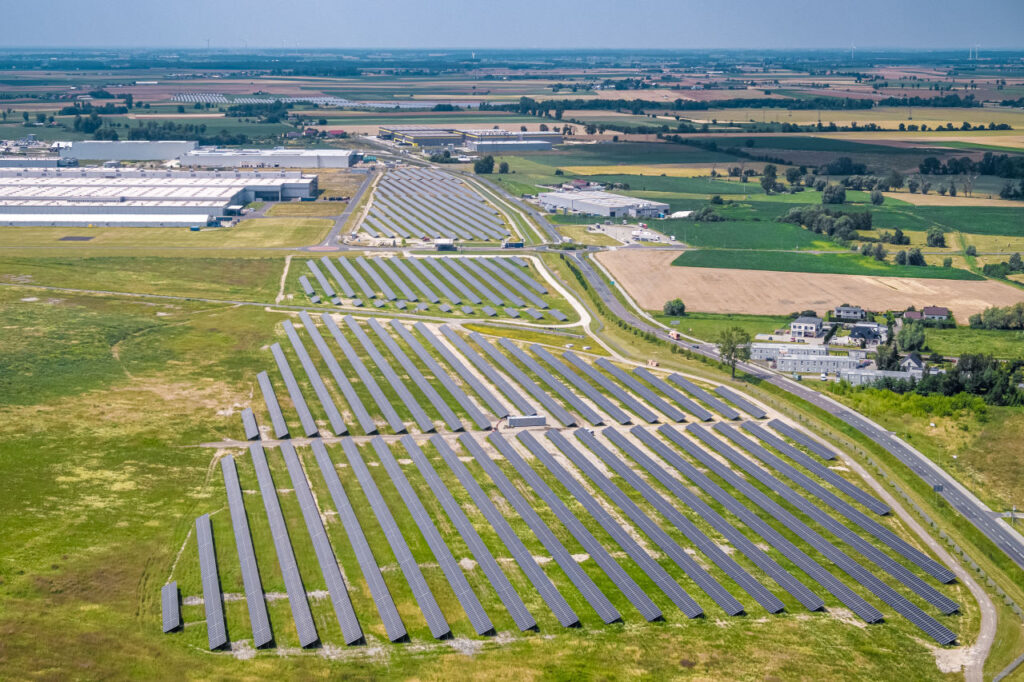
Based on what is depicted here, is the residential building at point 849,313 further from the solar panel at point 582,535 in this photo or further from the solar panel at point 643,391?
the solar panel at point 582,535

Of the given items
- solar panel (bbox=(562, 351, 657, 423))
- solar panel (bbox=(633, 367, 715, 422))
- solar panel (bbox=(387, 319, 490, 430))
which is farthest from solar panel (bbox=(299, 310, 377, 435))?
solar panel (bbox=(633, 367, 715, 422))

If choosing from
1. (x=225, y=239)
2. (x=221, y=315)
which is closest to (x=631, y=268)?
(x=221, y=315)

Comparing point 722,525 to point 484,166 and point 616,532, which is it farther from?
point 484,166

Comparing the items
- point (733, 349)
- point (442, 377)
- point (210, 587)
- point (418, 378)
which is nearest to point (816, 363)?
point (733, 349)

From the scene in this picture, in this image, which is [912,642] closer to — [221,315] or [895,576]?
[895,576]

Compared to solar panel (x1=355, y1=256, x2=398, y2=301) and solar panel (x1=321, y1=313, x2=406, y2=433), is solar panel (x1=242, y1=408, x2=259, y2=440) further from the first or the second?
solar panel (x1=355, y1=256, x2=398, y2=301)

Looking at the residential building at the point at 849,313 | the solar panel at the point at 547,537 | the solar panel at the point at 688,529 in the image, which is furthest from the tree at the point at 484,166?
the solar panel at the point at 547,537
